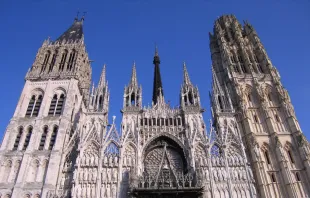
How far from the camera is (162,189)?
22.3 meters

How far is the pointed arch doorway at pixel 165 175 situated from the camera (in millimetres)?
22359

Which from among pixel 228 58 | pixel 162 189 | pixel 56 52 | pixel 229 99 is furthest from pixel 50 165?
pixel 228 58

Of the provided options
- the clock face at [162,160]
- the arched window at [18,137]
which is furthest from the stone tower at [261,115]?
the arched window at [18,137]

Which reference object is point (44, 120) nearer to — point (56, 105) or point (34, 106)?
point (56, 105)

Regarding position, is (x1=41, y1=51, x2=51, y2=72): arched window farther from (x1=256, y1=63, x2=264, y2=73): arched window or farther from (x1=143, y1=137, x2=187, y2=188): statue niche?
(x1=256, y1=63, x2=264, y2=73): arched window

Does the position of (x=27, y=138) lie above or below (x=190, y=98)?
below

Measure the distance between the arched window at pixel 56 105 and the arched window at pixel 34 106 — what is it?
139cm

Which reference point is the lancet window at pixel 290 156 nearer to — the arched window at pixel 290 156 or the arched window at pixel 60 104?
the arched window at pixel 290 156

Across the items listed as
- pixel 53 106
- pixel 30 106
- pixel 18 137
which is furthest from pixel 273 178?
pixel 30 106

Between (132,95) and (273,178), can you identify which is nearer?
(273,178)

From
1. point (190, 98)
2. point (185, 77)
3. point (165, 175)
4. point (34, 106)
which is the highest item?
point (185, 77)

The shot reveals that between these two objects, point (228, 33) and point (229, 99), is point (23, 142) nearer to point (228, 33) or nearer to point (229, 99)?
point (229, 99)

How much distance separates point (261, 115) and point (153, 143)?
41.5 feet

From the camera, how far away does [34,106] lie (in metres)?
30.3
